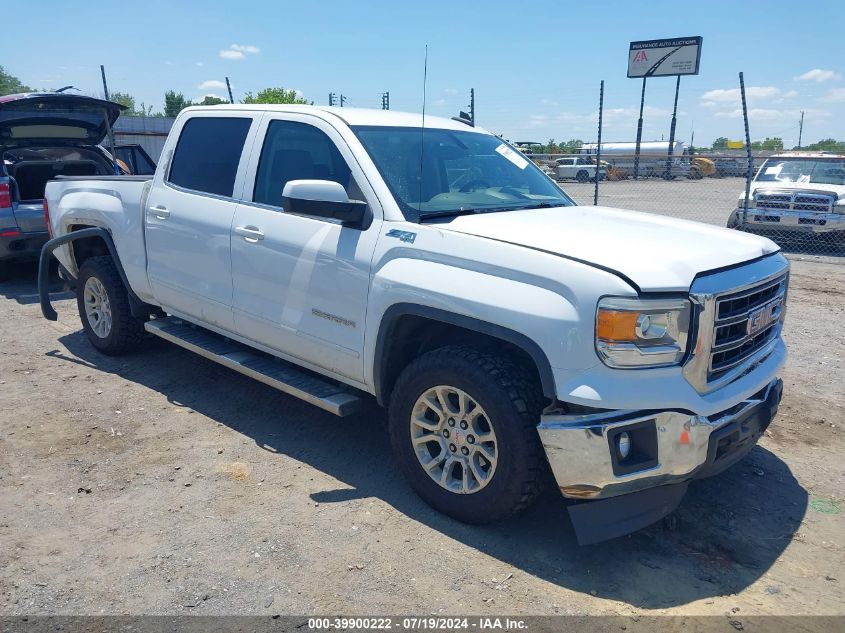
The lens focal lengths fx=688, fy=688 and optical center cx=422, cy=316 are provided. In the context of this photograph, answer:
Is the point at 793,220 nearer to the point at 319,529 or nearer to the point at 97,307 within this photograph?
the point at 97,307

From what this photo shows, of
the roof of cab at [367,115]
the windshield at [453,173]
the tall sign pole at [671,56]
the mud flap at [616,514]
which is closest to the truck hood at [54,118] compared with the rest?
the roof of cab at [367,115]

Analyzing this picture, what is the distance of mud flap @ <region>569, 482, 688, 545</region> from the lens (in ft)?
9.95

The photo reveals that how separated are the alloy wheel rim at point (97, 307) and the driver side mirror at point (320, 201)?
292 centimetres

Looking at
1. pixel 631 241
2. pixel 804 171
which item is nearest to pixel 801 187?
pixel 804 171

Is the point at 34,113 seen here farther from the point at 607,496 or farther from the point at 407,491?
the point at 607,496

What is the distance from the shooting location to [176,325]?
17.5 feet

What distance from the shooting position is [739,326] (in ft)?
10.5

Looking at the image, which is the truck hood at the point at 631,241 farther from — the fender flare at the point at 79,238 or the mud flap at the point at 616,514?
the fender flare at the point at 79,238

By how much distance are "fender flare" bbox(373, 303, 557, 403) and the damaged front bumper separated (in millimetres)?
206

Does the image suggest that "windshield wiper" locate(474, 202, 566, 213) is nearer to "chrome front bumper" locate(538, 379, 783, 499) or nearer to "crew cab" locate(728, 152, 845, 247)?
"chrome front bumper" locate(538, 379, 783, 499)

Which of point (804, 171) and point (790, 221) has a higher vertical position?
point (804, 171)

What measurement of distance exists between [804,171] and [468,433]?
40.7 feet

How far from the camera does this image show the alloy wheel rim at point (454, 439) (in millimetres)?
3271

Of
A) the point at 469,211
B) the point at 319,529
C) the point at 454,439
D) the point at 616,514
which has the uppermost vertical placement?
the point at 469,211
